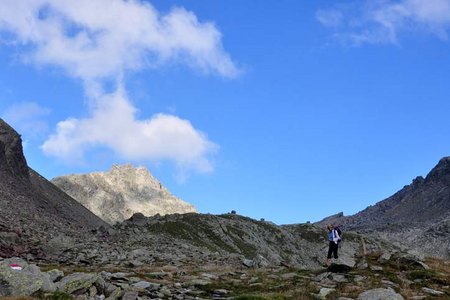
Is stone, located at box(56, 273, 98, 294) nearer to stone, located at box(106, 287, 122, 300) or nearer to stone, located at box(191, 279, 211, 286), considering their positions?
stone, located at box(106, 287, 122, 300)

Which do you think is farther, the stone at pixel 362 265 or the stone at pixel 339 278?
the stone at pixel 362 265

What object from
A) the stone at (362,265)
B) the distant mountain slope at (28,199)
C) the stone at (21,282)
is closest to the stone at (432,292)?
the stone at (362,265)

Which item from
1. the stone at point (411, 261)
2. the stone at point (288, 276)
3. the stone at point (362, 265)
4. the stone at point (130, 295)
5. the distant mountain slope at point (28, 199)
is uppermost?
the distant mountain slope at point (28, 199)

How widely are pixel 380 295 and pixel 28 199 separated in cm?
10825

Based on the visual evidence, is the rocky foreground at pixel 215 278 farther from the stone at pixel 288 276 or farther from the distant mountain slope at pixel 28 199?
the distant mountain slope at pixel 28 199

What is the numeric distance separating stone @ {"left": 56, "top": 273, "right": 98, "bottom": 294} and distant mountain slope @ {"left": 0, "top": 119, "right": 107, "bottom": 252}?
56.3 meters

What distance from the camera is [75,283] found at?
21969 millimetres

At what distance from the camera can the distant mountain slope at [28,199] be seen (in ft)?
307

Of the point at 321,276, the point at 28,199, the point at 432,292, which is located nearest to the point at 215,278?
the point at 321,276

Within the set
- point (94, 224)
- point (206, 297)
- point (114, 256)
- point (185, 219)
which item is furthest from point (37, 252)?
point (94, 224)

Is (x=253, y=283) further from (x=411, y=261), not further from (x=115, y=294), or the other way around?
(x=411, y=261)

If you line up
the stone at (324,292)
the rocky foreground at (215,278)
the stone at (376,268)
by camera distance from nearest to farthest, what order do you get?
the rocky foreground at (215,278) → the stone at (324,292) → the stone at (376,268)

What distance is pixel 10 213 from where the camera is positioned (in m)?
88.2

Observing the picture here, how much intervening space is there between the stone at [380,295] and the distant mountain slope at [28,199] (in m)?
62.5
